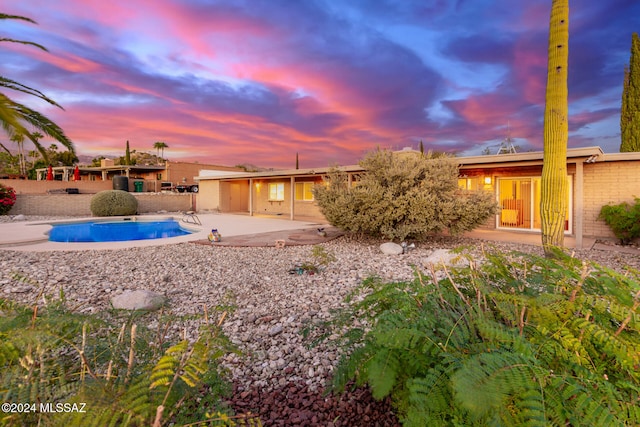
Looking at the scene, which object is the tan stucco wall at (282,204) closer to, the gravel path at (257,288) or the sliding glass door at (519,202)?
the sliding glass door at (519,202)

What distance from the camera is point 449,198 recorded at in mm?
8453


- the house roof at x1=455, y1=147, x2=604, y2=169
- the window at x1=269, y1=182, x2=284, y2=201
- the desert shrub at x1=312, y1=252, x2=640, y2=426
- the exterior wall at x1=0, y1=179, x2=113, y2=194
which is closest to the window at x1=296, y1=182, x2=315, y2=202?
the window at x1=269, y1=182, x2=284, y2=201

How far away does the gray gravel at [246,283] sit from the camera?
2.95 meters

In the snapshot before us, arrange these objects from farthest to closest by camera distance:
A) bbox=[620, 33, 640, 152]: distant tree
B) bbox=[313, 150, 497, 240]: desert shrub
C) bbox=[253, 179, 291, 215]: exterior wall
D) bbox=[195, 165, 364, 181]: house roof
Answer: bbox=[253, 179, 291, 215]: exterior wall, bbox=[620, 33, 640, 152]: distant tree, bbox=[195, 165, 364, 181]: house roof, bbox=[313, 150, 497, 240]: desert shrub

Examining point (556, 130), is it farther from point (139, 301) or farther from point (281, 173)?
point (281, 173)

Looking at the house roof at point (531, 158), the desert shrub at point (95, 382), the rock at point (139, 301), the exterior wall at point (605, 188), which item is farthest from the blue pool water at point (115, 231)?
the exterior wall at point (605, 188)

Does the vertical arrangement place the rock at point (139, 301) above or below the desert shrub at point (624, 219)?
below

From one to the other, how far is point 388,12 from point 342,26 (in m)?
2.03

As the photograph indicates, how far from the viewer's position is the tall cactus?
21.1ft

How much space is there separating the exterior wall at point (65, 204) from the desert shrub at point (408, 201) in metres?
17.6

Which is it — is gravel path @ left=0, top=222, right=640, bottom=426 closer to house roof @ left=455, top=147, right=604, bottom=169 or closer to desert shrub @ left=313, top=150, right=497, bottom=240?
desert shrub @ left=313, top=150, right=497, bottom=240

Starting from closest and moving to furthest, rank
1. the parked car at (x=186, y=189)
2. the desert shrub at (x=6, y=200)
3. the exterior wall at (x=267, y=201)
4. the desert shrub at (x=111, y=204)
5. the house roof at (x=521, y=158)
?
the house roof at (x=521, y=158)
the desert shrub at (x=6, y=200)
the desert shrub at (x=111, y=204)
the exterior wall at (x=267, y=201)
the parked car at (x=186, y=189)

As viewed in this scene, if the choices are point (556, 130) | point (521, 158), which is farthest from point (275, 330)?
point (521, 158)

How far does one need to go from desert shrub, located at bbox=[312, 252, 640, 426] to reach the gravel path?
2.74 feet
